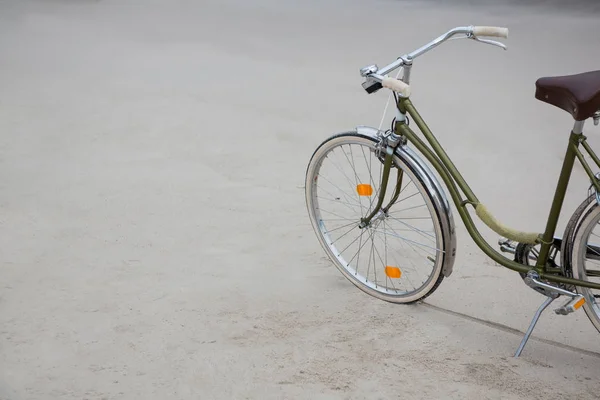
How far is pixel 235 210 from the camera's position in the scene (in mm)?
3062

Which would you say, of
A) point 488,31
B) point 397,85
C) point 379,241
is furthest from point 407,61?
point 379,241

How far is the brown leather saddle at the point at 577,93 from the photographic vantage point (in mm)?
1792

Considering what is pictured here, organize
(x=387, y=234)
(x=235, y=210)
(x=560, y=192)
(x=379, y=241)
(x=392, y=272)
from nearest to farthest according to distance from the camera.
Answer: (x=560, y=192) < (x=392, y=272) < (x=387, y=234) < (x=379, y=241) < (x=235, y=210)

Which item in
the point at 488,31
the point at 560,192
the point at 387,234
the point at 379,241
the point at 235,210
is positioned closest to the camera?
the point at 560,192

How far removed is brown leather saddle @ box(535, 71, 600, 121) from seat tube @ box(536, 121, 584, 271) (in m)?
0.04

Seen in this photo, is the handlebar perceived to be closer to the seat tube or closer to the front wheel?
the front wheel

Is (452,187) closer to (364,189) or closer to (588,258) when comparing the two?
(364,189)

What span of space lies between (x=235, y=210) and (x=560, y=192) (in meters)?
1.50

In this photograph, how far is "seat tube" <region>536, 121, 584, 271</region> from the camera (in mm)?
1858

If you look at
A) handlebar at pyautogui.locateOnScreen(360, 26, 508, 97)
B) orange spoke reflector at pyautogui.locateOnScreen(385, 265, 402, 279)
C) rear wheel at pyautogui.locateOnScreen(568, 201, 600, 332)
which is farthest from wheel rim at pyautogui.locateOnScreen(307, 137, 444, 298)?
rear wheel at pyautogui.locateOnScreen(568, 201, 600, 332)

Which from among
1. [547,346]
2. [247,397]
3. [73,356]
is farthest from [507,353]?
[73,356]

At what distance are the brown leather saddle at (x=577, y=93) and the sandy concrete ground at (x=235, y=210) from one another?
74 cm

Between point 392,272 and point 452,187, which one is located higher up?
point 452,187

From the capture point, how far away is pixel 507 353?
2.10 m
